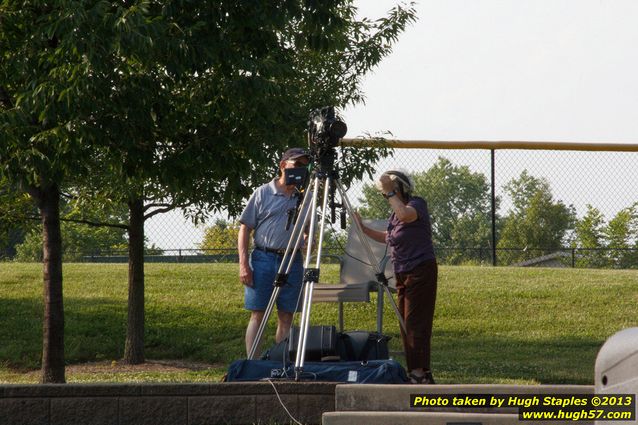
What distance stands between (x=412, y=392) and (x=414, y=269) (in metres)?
1.91

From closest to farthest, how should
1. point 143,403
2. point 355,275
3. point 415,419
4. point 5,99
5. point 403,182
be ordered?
point 415,419 < point 143,403 < point 403,182 < point 5,99 < point 355,275

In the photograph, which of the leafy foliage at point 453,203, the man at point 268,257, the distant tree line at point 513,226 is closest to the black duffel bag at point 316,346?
the man at point 268,257

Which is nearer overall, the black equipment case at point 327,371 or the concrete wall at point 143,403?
the concrete wall at point 143,403

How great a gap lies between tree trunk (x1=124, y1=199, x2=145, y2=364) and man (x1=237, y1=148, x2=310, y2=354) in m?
4.59

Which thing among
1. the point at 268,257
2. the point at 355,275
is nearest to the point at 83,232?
the point at 355,275

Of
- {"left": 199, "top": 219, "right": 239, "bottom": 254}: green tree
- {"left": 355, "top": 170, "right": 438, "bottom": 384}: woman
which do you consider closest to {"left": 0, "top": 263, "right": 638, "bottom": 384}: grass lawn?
{"left": 199, "top": 219, "right": 239, "bottom": 254}: green tree

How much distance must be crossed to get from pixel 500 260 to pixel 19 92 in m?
11.5

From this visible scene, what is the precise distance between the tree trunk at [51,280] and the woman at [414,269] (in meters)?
3.27

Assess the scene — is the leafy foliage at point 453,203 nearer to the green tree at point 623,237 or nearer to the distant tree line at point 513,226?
the distant tree line at point 513,226

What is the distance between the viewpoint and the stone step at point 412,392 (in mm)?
6355

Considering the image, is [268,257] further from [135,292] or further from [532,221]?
[532,221]

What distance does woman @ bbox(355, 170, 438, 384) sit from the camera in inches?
318

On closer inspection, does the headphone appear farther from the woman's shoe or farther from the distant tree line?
the distant tree line

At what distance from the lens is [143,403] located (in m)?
6.87
